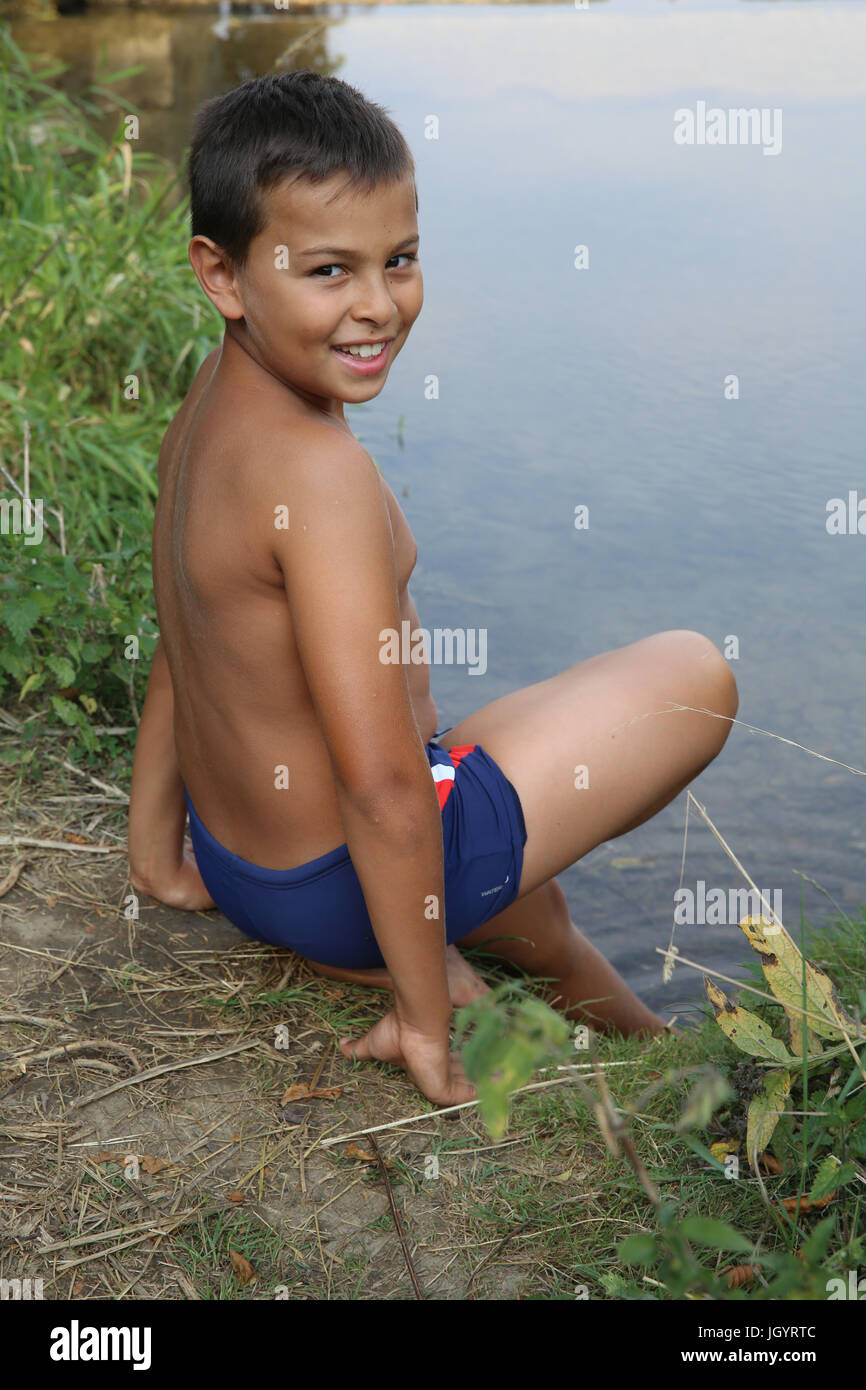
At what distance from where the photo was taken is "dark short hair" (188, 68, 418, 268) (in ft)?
5.55

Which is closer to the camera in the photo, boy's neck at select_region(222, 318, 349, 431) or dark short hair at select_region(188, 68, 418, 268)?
dark short hair at select_region(188, 68, 418, 268)

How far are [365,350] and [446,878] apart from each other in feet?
2.64

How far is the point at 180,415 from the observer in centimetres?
211

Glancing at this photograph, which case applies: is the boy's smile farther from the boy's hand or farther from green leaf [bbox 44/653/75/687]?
green leaf [bbox 44/653/75/687]

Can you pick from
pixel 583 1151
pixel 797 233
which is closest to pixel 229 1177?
pixel 583 1151

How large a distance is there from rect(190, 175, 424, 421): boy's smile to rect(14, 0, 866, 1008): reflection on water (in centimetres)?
180

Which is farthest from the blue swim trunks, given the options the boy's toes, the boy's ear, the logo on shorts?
the boy's ear

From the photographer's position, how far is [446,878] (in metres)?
2.04

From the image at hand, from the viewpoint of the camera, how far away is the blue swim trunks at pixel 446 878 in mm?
2021

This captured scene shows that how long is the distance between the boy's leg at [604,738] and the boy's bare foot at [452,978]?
17 centimetres

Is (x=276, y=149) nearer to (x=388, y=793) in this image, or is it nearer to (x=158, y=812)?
(x=388, y=793)

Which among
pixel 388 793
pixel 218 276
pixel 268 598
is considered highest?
pixel 218 276

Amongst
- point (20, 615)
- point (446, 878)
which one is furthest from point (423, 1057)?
point (20, 615)

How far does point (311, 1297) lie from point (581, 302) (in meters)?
5.09
